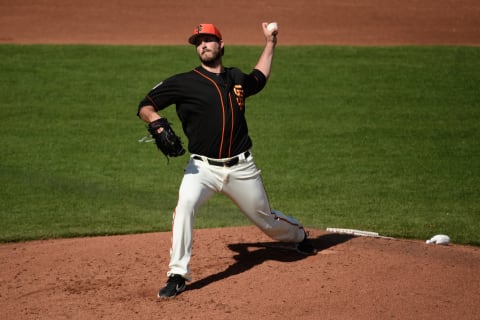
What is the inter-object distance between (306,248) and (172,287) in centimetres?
131

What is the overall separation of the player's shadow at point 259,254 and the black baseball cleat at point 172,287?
14 cm

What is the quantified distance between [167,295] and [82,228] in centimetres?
247

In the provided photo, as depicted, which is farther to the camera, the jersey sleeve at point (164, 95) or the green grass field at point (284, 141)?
the green grass field at point (284, 141)

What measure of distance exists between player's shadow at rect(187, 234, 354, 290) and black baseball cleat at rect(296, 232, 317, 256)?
4cm

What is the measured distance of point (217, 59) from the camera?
17.4 ft

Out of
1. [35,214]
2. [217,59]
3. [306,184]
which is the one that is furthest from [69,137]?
[217,59]

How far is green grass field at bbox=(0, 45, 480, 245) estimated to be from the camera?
25.0ft

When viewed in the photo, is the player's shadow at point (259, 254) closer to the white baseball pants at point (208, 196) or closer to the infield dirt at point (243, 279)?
the infield dirt at point (243, 279)

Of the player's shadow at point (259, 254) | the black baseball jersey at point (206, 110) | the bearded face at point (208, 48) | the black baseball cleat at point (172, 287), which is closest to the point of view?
the black baseball cleat at point (172, 287)

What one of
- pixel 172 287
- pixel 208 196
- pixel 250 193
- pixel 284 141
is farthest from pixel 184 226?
pixel 284 141

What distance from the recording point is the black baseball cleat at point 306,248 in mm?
5797

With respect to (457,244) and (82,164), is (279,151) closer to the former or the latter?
(82,164)

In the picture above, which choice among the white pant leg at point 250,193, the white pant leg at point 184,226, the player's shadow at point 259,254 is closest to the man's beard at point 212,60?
the white pant leg at point 250,193

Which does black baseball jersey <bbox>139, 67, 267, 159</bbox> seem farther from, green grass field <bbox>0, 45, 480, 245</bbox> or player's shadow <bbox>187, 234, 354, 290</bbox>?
green grass field <bbox>0, 45, 480, 245</bbox>
